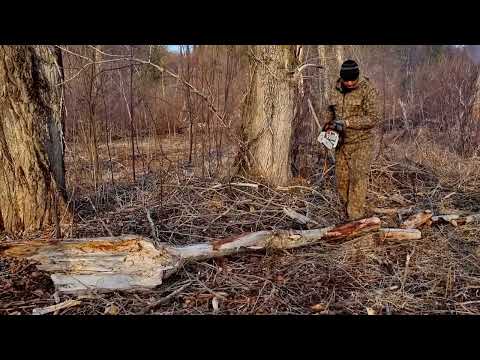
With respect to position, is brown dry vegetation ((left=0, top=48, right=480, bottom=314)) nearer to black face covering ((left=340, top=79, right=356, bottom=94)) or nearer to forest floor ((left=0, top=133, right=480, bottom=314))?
forest floor ((left=0, top=133, right=480, bottom=314))

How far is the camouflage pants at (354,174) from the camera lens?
418 centimetres

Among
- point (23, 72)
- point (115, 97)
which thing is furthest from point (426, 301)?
point (115, 97)

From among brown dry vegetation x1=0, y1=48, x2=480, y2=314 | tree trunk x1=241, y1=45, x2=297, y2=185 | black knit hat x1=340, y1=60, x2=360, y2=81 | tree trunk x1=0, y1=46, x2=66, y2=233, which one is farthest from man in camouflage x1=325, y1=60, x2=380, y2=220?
tree trunk x1=0, y1=46, x2=66, y2=233

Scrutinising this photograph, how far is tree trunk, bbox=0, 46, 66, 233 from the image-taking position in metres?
3.93

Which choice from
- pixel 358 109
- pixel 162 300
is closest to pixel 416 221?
pixel 358 109

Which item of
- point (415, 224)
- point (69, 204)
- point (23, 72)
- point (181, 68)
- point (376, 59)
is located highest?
point (376, 59)

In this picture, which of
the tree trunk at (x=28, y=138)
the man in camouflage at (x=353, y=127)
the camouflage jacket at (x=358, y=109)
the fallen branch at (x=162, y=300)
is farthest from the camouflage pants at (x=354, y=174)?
the tree trunk at (x=28, y=138)

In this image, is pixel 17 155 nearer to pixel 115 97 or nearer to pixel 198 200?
pixel 198 200

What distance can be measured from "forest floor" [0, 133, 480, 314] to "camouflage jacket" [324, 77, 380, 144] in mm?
1110

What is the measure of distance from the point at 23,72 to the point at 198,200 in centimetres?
244

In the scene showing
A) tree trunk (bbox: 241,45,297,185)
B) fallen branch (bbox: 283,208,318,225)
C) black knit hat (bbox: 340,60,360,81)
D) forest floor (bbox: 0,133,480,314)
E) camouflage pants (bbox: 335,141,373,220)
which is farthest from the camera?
tree trunk (bbox: 241,45,297,185)

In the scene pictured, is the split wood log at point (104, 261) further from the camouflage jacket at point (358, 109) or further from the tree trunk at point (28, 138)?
the camouflage jacket at point (358, 109)

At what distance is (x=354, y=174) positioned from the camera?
168 inches
